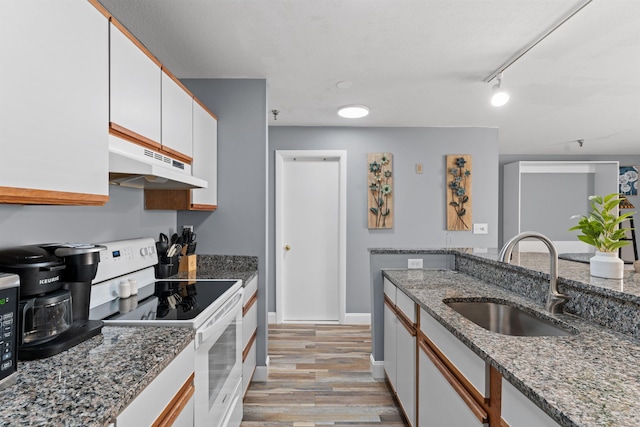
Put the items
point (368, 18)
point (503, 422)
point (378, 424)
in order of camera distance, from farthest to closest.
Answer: point (378, 424)
point (368, 18)
point (503, 422)

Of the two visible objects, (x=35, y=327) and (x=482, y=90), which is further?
(x=482, y=90)

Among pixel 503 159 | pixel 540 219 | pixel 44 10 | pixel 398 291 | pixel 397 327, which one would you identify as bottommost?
pixel 397 327

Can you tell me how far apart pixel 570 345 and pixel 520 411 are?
34 cm

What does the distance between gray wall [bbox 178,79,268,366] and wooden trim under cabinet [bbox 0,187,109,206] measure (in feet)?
4.73

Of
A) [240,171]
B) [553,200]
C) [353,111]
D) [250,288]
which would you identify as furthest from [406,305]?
[553,200]

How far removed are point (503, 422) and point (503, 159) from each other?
5.80 meters

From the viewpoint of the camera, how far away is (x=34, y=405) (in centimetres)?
80

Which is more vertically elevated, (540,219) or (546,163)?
(546,163)

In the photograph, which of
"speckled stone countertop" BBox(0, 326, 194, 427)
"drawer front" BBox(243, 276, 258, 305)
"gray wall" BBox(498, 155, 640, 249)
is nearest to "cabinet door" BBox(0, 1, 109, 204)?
"speckled stone countertop" BBox(0, 326, 194, 427)

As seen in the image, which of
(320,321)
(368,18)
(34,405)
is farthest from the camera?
(320,321)

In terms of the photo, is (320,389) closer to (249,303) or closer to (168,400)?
(249,303)

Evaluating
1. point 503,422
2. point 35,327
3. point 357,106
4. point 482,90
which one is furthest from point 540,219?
point 35,327

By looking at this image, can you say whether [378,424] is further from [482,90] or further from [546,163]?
[546,163]

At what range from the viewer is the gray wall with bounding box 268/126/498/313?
4.15m
